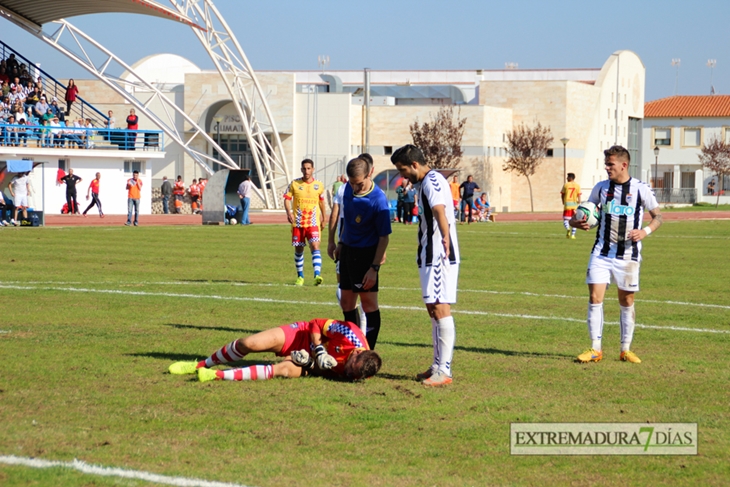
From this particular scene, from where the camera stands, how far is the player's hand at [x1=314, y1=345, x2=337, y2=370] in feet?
26.0

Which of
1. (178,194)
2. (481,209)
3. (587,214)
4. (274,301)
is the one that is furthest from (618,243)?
(178,194)

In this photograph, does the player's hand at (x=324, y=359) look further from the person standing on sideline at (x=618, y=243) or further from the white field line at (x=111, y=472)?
the white field line at (x=111, y=472)

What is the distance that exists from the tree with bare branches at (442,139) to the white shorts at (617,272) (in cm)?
5432

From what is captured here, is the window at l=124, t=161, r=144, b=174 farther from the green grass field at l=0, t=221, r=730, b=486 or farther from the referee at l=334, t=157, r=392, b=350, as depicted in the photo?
the referee at l=334, t=157, r=392, b=350

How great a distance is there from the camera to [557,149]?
224ft

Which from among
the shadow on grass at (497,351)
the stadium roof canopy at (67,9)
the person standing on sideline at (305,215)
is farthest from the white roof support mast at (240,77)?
the shadow on grass at (497,351)

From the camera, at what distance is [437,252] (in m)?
7.91

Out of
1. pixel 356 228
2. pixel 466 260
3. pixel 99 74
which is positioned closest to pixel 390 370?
pixel 356 228

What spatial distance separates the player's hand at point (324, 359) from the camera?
7.92 metres

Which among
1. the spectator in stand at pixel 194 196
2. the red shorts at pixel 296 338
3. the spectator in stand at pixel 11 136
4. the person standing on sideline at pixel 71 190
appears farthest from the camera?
the spectator in stand at pixel 194 196

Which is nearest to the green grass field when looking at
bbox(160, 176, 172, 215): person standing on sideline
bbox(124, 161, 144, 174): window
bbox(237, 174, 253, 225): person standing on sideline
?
bbox(237, 174, 253, 225): person standing on sideline

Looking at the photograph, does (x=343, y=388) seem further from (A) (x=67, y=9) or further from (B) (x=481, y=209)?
(A) (x=67, y=9)

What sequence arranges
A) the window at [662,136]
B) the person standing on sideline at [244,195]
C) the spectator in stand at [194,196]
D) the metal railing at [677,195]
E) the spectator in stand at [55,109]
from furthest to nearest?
the window at [662,136] → the metal railing at [677,195] → the spectator in stand at [194,196] → the spectator in stand at [55,109] → the person standing on sideline at [244,195]

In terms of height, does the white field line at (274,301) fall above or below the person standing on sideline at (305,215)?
below
